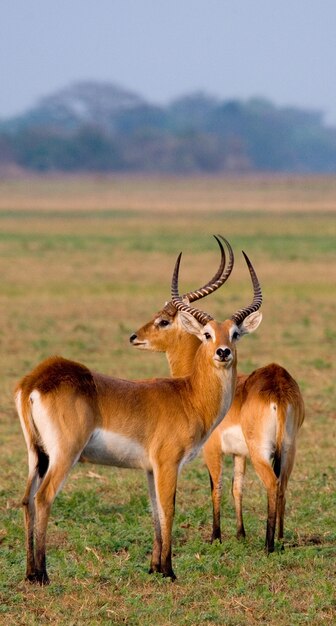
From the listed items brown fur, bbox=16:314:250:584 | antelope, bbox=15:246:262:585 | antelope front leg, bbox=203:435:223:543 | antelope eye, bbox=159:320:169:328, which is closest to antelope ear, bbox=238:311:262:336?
antelope, bbox=15:246:262:585

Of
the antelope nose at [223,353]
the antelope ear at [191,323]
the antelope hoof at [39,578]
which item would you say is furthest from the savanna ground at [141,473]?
the antelope ear at [191,323]

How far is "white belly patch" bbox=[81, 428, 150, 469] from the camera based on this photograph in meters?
7.14

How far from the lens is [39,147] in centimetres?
14638

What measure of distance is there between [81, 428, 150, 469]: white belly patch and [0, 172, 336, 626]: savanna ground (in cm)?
64

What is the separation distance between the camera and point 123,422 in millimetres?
7203

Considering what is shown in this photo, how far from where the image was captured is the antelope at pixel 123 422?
6.98 metres

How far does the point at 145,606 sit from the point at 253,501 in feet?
8.24

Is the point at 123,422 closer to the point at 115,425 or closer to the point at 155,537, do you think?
the point at 115,425

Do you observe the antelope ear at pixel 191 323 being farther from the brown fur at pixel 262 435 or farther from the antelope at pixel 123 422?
the brown fur at pixel 262 435

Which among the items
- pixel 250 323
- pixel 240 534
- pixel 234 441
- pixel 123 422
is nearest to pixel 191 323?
pixel 250 323

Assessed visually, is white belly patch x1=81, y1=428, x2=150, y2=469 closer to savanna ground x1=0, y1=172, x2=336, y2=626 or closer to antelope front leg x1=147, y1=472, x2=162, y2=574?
antelope front leg x1=147, y1=472, x2=162, y2=574

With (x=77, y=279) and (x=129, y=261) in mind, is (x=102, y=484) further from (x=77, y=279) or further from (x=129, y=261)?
(x=129, y=261)

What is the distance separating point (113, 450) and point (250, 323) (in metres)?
1.22

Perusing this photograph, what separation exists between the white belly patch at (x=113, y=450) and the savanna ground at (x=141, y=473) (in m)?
0.64
